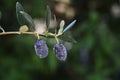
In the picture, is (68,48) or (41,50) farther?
(68,48)

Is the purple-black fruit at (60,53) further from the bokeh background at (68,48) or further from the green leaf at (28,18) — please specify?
the bokeh background at (68,48)

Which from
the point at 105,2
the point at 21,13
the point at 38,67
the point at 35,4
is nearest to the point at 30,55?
the point at 38,67

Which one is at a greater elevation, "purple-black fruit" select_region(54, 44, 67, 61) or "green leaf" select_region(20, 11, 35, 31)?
"green leaf" select_region(20, 11, 35, 31)

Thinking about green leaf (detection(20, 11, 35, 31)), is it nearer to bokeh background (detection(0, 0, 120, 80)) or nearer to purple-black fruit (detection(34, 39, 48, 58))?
purple-black fruit (detection(34, 39, 48, 58))

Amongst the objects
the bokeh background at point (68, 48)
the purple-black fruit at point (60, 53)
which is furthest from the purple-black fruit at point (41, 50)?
the bokeh background at point (68, 48)

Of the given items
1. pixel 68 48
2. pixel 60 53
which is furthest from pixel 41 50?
pixel 68 48

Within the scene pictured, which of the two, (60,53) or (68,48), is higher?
(60,53)

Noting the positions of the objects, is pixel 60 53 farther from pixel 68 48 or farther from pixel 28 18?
pixel 68 48

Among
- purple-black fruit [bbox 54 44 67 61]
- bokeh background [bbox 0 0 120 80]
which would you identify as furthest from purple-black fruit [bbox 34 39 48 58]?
bokeh background [bbox 0 0 120 80]
